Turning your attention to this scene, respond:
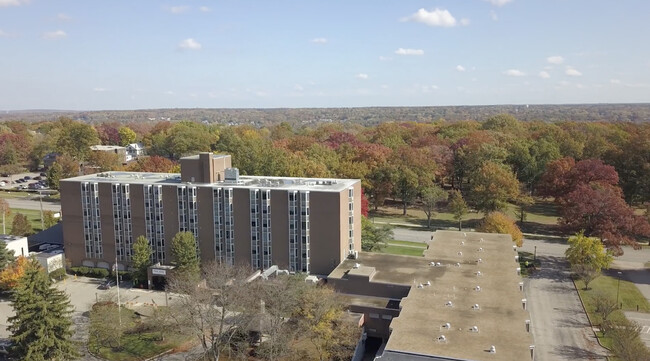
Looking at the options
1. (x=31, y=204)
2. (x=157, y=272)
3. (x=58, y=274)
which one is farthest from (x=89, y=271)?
(x=31, y=204)

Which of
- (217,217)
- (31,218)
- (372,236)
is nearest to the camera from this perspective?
(217,217)

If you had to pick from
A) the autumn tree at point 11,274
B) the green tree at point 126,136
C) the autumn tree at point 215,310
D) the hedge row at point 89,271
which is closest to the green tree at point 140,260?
the hedge row at point 89,271

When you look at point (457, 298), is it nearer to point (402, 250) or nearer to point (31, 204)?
point (402, 250)

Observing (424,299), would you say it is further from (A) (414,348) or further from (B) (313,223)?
(B) (313,223)

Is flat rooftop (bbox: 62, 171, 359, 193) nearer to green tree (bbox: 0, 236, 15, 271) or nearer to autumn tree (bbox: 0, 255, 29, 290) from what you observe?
green tree (bbox: 0, 236, 15, 271)

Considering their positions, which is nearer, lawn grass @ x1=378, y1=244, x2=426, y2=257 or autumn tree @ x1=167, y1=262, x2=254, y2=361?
autumn tree @ x1=167, y1=262, x2=254, y2=361

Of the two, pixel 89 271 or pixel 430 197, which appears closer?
pixel 89 271

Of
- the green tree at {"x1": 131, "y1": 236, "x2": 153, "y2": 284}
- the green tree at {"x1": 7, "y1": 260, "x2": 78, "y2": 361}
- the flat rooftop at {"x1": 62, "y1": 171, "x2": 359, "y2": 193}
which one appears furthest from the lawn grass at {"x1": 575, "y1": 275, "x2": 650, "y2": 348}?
the green tree at {"x1": 131, "y1": 236, "x2": 153, "y2": 284}

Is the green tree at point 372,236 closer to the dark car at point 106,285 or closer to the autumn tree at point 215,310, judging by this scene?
the autumn tree at point 215,310
